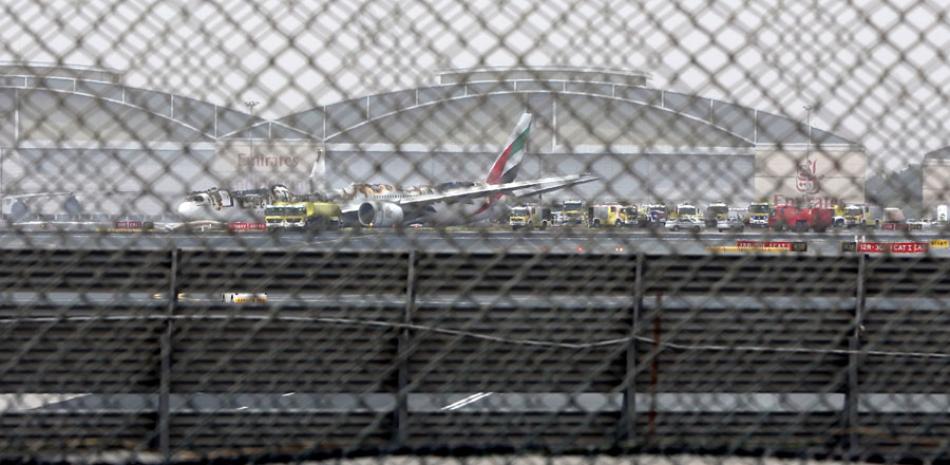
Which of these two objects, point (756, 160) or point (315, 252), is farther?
point (315, 252)

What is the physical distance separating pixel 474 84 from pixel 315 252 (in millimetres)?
727

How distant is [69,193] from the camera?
2.69m

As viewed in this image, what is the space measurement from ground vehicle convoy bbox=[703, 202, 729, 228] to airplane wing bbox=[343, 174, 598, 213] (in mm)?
301

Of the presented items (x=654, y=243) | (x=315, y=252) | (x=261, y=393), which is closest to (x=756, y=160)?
(x=654, y=243)

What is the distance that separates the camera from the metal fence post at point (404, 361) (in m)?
3.30

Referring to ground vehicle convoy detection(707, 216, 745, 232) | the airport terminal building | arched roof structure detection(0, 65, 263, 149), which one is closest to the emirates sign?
the airport terminal building

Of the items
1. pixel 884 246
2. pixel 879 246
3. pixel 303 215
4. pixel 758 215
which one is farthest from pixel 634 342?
pixel 303 215

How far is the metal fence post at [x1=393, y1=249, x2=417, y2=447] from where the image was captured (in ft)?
10.8

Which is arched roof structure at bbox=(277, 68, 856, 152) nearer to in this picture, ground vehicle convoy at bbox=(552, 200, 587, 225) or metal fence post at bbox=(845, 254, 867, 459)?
ground vehicle convoy at bbox=(552, 200, 587, 225)

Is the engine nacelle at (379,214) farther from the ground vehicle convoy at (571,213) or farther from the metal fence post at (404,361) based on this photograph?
the ground vehicle convoy at (571,213)

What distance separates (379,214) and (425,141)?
0.51 m

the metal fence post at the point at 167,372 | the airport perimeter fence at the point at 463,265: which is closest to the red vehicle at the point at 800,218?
the airport perimeter fence at the point at 463,265

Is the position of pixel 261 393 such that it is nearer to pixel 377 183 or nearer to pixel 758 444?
pixel 377 183

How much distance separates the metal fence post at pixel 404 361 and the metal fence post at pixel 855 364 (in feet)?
4.14
